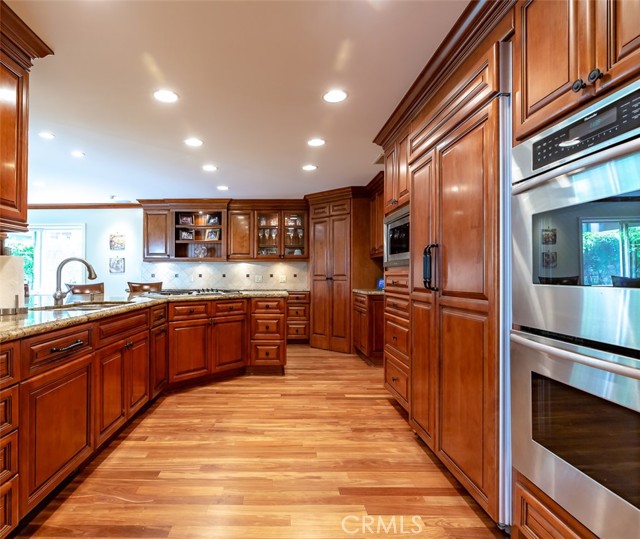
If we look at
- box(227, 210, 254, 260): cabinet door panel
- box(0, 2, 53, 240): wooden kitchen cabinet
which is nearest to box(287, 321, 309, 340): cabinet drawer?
box(227, 210, 254, 260): cabinet door panel

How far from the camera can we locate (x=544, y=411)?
1188mm

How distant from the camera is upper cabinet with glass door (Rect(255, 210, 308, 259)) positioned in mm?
5961

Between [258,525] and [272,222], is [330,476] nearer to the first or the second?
[258,525]

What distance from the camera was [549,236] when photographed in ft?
3.80

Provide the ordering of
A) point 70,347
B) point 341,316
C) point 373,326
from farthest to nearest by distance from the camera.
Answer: point 341,316 → point 373,326 → point 70,347

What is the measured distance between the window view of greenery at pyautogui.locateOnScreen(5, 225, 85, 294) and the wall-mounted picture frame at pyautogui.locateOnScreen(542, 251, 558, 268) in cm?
720

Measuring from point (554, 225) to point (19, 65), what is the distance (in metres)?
2.59

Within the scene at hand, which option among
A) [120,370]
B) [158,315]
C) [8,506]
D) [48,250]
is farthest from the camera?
[48,250]

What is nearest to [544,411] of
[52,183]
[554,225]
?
[554,225]

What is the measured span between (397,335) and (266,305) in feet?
5.70

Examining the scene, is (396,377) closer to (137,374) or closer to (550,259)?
(550,259)

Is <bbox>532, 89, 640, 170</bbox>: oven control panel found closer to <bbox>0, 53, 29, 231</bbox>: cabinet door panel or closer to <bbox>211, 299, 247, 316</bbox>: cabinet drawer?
<bbox>0, 53, 29, 231</bbox>: cabinet door panel

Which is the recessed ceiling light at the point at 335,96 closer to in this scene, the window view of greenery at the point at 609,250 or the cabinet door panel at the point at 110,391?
the window view of greenery at the point at 609,250

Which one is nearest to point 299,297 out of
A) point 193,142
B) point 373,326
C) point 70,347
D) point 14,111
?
point 373,326
